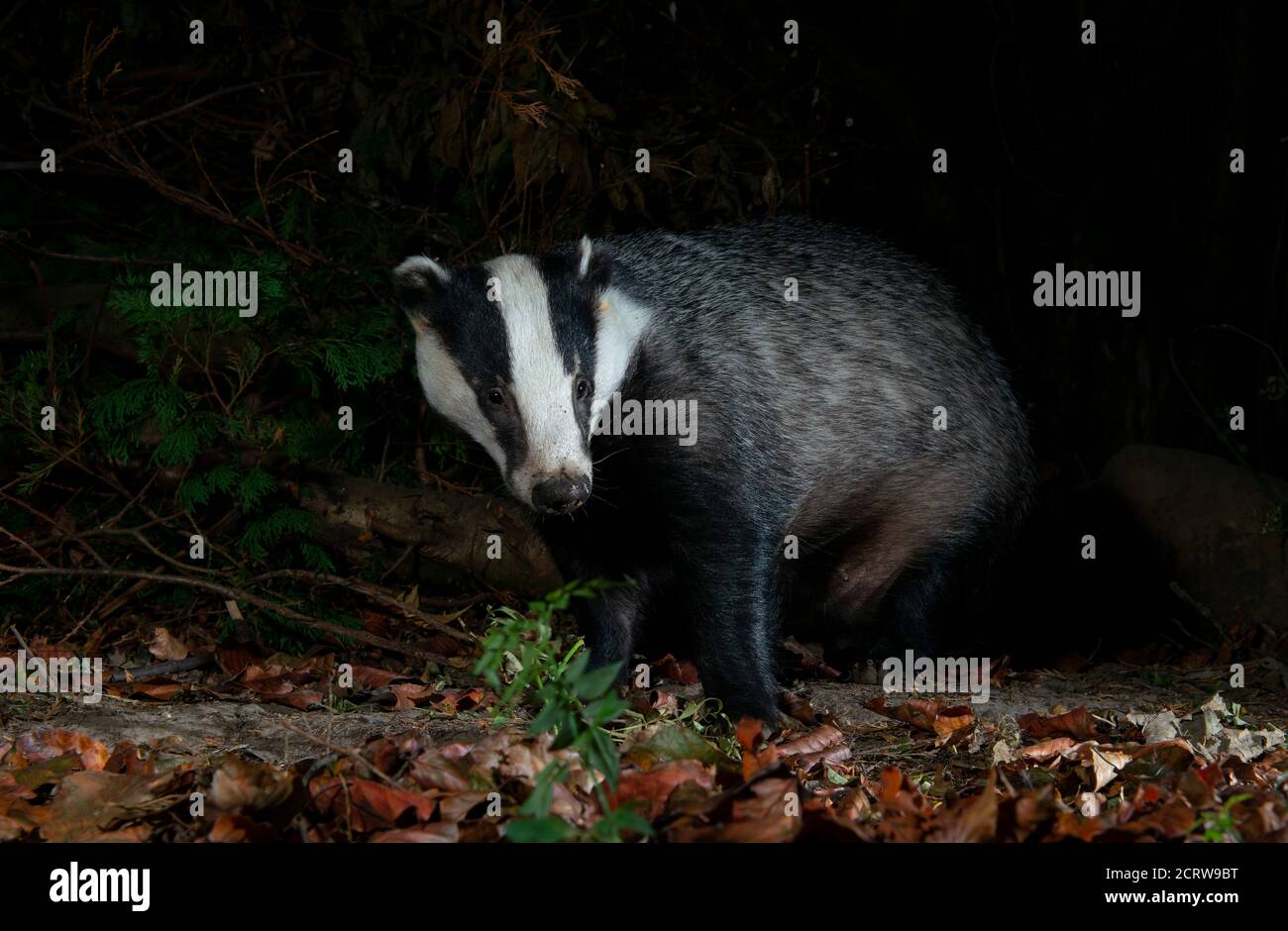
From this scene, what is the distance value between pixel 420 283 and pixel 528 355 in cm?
47

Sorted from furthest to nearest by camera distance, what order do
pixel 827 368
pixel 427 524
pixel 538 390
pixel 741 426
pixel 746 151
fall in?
pixel 746 151 < pixel 427 524 < pixel 827 368 < pixel 741 426 < pixel 538 390

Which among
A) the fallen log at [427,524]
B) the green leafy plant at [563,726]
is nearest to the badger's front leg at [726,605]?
the fallen log at [427,524]

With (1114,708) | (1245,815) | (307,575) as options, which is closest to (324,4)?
(307,575)

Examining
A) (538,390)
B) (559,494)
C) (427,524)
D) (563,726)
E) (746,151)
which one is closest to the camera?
(563,726)

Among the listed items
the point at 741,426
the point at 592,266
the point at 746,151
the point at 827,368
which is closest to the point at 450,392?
the point at 592,266

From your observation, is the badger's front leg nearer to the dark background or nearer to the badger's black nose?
the badger's black nose

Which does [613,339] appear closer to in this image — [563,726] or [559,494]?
[559,494]

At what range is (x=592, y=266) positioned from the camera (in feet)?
12.1

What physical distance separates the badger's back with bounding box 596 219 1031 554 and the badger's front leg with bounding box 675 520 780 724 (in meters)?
0.24

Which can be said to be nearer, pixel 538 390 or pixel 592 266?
pixel 538 390

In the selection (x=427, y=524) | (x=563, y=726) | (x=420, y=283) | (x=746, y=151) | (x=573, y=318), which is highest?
(x=746, y=151)

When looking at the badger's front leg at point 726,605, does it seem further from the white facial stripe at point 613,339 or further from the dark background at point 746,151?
the dark background at point 746,151

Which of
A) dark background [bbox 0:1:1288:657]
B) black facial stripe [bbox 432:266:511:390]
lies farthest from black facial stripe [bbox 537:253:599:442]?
dark background [bbox 0:1:1288:657]

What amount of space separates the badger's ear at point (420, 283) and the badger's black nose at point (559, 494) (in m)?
0.71
